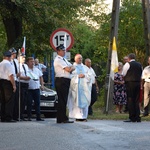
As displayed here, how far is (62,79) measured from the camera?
17.3 m

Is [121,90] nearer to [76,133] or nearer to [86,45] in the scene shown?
[76,133]

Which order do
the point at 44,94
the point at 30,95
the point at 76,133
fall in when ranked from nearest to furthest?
the point at 76,133 < the point at 30,95 < the point at 44,94

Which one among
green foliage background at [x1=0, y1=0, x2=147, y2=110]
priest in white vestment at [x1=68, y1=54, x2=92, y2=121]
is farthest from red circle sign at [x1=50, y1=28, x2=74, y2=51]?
green foliage background at [x1=0, y1=0, x2=147, y2=110]

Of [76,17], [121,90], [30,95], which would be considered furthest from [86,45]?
[30,95]

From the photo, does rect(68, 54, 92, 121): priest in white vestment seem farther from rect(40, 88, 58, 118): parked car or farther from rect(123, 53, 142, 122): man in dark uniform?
rect(40, 88, 58, 118): parked car

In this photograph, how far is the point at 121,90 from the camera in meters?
24.7

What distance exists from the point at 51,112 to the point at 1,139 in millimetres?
9548

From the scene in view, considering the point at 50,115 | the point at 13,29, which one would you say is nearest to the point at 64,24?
the point at 13,29

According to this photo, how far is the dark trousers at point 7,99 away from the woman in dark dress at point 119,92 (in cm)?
639

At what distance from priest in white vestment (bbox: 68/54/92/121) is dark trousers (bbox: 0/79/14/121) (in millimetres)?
1486

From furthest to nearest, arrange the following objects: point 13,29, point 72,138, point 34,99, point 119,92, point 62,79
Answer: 1. point 13,29
2. point 119,92
3. point 34,99
4. point 62,79
5. point 72,138

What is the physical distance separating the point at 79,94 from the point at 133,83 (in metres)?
1.46

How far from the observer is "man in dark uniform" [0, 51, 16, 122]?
18203mm

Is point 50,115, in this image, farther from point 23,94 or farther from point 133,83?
point 133,83
